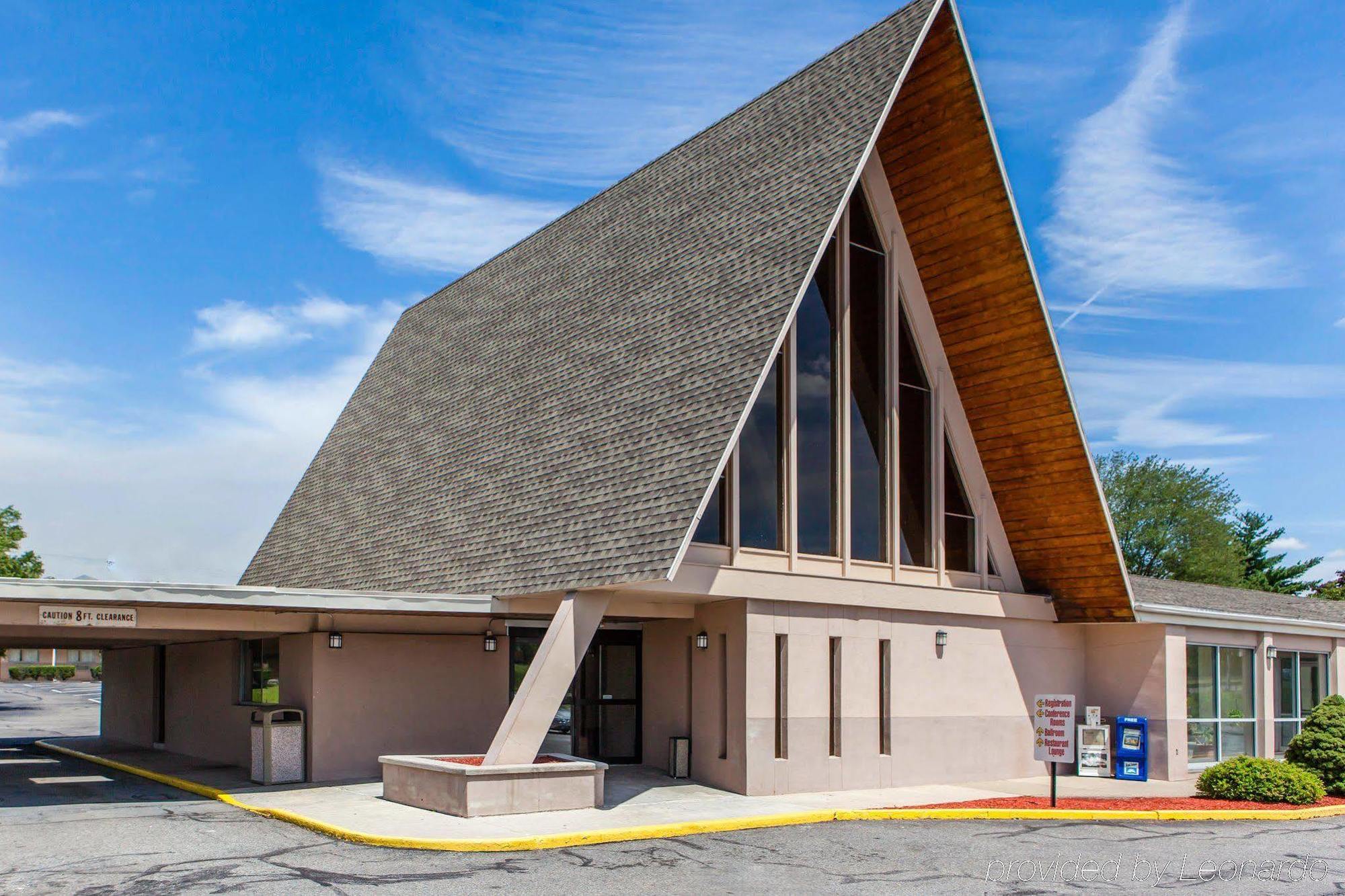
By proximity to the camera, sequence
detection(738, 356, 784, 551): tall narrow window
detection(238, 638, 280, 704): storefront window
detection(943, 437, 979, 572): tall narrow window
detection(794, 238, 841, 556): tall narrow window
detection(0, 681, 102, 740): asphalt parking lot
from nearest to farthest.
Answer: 1. detection(738, 356, 784, 551): tall narrow window
2. detection(794, 238, 841, 556): tall narrow window
3. detection(238, 638, 280, 704): storefront window
4. detection(943, 437, 979, 572): tall narrow window
5. detection(0, 681, 102, 740): asphalt parking lot

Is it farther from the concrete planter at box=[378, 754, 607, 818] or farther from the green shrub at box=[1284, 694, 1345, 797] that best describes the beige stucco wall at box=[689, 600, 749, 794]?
the green shrub at box=[1284, 694, 1345, 797]

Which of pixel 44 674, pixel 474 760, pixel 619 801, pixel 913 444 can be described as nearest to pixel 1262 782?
pixel 913 444

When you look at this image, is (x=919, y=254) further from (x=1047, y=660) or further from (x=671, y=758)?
(x=671, y=758)

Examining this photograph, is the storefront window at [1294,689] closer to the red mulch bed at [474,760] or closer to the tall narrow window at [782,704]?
the tall narrow window at [782,704]

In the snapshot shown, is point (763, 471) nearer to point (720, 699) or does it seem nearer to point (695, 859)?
point (720, 699)

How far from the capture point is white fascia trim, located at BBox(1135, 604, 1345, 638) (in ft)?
65.5

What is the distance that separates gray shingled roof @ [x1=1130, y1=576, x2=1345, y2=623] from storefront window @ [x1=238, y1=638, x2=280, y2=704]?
559 inches

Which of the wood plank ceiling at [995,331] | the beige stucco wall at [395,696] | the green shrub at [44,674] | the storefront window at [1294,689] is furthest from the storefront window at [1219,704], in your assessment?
the green shrub at [44,674]

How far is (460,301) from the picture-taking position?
92.8 ft

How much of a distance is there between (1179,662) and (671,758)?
9.36 meters

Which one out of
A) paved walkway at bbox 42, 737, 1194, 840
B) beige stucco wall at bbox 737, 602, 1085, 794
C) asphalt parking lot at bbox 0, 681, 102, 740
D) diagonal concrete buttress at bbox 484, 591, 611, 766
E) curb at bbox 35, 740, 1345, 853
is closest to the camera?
curb at bbox 35, 740, 1345, 853

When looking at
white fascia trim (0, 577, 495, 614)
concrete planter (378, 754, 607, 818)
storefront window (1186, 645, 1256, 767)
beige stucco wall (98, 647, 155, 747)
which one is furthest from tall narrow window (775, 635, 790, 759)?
beige stucco wall (98, 647, 155, 747)

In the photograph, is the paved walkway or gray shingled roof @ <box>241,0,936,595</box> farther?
gray shingled roof @ <box>241,0,936,595</box>

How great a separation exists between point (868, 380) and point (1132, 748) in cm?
779
